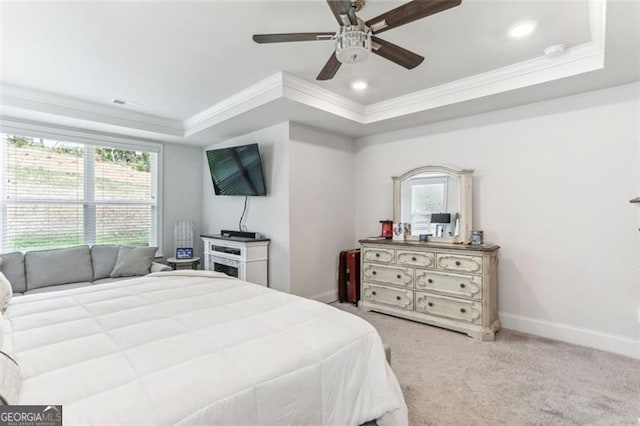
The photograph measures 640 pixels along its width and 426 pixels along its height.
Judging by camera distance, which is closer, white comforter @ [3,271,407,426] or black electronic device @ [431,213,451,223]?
white comforter @ [3,271,407,426]

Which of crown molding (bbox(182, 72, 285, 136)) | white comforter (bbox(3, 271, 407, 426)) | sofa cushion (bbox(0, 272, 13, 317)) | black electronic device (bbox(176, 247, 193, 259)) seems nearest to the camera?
white comforter (bbox(3, 271, 407, 426))

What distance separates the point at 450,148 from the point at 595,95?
138 centimetres

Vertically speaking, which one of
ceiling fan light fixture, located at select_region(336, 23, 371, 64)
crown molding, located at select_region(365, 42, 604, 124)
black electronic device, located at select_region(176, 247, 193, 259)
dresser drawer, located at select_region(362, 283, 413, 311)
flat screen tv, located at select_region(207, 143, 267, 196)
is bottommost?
dresser drawer, located at select_region(362, 283, 413, 311)

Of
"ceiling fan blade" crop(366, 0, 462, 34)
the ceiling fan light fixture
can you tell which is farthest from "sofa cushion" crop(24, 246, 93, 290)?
"ceiling fan blade" crop(366, 0, 462, 34)

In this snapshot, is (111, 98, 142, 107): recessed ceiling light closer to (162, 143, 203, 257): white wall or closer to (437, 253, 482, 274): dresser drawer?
(162, 143, 203, 257): white wall

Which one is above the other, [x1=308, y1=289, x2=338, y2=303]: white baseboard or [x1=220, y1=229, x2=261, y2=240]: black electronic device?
[x1=220, y1=229, x2=261, y2=240]: black electronic device

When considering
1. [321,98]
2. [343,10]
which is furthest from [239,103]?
[343,10]

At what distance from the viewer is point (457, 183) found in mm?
3773

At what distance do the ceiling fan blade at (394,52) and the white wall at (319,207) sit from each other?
2008mm

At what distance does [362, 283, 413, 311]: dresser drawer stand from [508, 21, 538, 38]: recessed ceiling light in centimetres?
262

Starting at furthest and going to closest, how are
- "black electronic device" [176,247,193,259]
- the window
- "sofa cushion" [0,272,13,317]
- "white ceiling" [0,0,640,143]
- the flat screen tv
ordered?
"black electronic device" [176,247,193,259], the flat screen tv, the window, "white ceiling" [0,0,640,143], "sofa cushion" [0,272,13,317]

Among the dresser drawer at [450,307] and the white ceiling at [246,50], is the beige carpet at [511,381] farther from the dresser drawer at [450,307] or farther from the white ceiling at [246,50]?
the white ceiling at [246,50]

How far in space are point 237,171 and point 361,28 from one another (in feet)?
9.91

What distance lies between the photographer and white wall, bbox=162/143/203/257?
203 inches
